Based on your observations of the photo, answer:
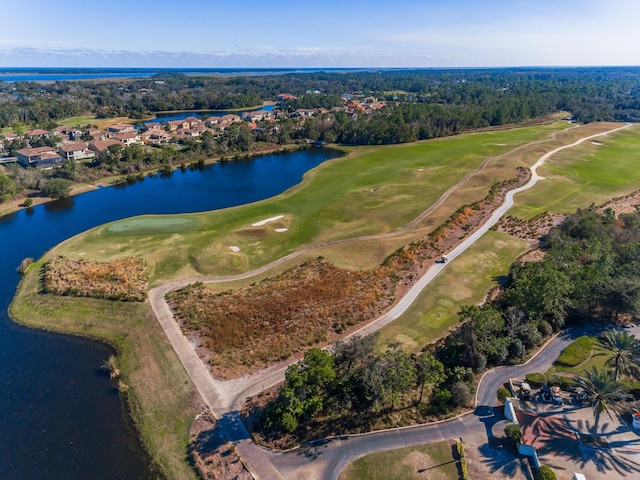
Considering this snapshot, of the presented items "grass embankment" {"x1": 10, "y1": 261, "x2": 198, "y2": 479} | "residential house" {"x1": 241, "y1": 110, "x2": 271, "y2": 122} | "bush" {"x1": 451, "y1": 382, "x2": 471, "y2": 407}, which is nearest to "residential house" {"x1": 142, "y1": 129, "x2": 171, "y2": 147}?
"residential house" {"x1": 241, "y1": 110, "x2": 271, "y2": 122}

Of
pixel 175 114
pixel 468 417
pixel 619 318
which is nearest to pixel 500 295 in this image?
pixel 619 318

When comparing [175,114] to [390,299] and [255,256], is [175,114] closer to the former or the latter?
[255,256]

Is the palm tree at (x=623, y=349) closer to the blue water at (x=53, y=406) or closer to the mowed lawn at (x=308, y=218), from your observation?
the mowed lawn at (x=308, y=218)

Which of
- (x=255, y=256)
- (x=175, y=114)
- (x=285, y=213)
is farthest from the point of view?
(x=175, y=114)

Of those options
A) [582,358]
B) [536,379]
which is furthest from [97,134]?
[582,358]

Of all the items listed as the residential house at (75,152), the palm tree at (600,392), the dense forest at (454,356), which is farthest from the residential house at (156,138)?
the palm tree at (600,392)

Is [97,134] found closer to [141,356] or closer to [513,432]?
[141,356]

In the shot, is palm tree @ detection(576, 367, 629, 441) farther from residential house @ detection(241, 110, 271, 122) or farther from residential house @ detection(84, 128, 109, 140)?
residential house @ detection(241, 110, 271, 122)
